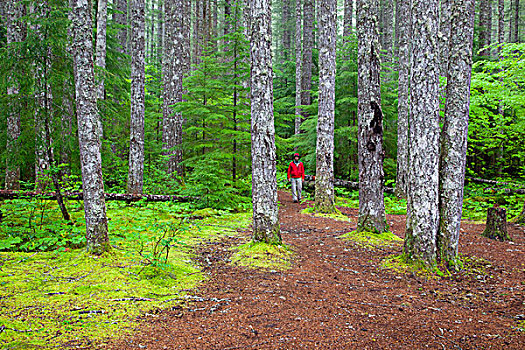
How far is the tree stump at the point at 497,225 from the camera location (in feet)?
25.2

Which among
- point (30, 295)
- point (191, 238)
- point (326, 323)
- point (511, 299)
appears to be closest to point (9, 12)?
point (191, 238)

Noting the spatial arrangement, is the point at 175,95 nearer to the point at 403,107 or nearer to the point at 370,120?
the point at 370,120

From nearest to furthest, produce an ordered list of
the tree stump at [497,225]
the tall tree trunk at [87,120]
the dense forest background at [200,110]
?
1. the tall tree trunk at [87,120]
2. the dense forest background at [200,110]
3. the tree stump at [497,225]

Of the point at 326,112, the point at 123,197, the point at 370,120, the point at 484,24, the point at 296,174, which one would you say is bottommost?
the point at 123,197

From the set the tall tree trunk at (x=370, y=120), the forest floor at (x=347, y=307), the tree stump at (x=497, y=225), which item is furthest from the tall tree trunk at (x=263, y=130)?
the tree stump at (x=497, y=225)

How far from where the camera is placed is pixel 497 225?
25.3 ft

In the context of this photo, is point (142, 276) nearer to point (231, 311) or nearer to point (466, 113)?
point (231, 311)

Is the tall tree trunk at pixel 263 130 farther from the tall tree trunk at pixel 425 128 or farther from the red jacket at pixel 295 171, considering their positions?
the red jacket at pixel 295 171

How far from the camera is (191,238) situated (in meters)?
7.22

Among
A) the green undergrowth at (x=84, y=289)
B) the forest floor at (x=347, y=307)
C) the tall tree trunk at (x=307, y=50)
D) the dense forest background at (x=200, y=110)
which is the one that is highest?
the tall tree trunk at (x=307, y=50)

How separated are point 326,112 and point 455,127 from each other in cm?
531

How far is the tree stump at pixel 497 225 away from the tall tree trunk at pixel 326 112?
4.29m

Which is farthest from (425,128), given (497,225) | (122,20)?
(122,20)

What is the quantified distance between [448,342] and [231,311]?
243 centimetres
